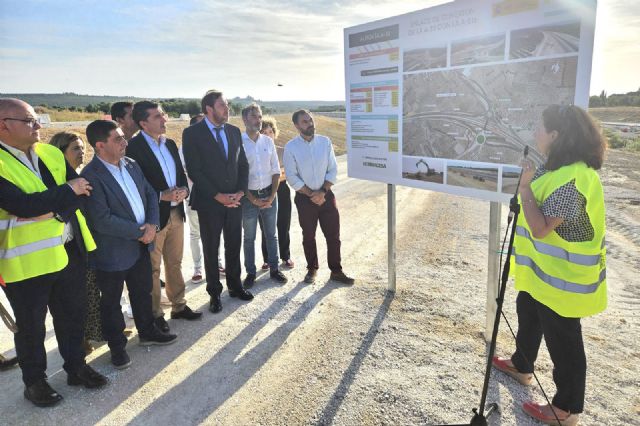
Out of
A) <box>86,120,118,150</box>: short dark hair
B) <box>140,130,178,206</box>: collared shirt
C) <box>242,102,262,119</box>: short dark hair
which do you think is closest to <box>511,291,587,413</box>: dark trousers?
<box>140,130,178,206</box>: collared shirt

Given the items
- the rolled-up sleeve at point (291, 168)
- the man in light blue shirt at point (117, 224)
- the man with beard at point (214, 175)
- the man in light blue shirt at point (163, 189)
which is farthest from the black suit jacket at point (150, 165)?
the rolled-up sleeve at point (291, 168)

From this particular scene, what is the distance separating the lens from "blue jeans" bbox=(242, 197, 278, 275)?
509cm

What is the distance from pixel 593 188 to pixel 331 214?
3219mm

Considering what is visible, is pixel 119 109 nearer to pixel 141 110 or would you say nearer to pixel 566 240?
pixel 141 110

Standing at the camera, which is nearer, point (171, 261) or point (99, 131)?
point (99, 131)

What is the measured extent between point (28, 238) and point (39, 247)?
0.30 feet

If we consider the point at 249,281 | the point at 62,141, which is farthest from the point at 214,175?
the point at 249,281

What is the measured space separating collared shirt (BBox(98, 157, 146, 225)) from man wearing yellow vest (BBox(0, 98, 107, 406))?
27 cm

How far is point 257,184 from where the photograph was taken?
16.5 ft

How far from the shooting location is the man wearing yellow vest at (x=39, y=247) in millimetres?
2719

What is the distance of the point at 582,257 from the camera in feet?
7.98

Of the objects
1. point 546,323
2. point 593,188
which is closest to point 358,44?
point 593,188

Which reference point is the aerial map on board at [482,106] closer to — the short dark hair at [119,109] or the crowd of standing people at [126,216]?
the crowd of standing people at [126,216]

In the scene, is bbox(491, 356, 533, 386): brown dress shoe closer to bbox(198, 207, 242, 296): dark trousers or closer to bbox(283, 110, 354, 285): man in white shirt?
bbox(283, 110, 354, 285): man in white shirt
